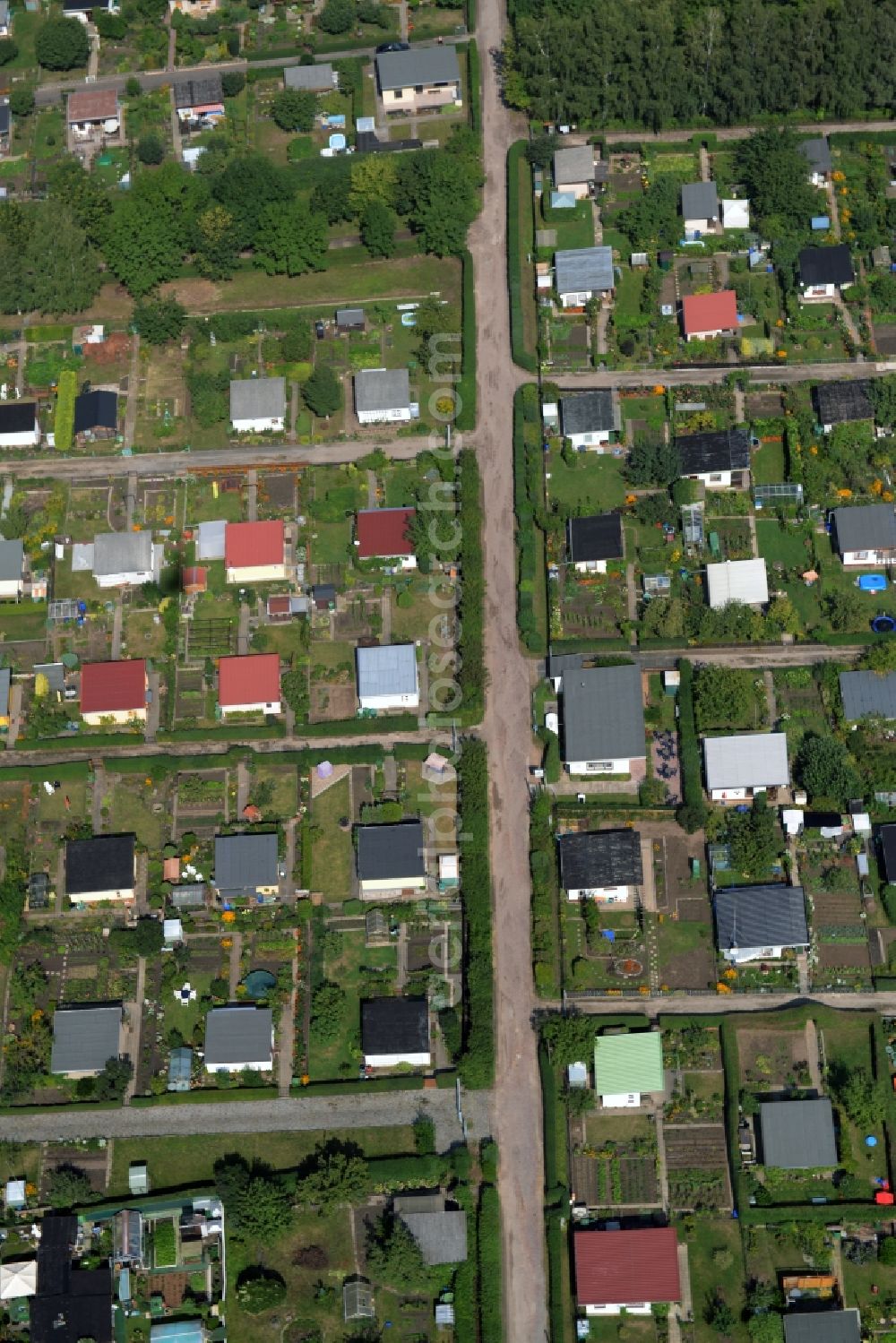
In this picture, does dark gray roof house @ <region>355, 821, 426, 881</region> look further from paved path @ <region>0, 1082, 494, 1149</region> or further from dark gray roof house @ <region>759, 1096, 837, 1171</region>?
dark gray roof house @ <region>759, 1096, 837, 1171</region>

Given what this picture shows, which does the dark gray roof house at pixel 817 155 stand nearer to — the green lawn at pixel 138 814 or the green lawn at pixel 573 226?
the green lawn at pixel 573 226

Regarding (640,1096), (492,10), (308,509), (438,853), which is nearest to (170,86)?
(492,10)

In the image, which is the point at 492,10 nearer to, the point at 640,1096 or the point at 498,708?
the point at 498,708

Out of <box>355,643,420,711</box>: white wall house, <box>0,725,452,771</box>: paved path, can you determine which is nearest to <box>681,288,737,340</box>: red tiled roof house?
<box>355,643,420,711</box>: white wall house

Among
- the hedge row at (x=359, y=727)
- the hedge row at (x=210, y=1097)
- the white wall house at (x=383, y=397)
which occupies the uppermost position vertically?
the white wall house at (x=383, y=397)

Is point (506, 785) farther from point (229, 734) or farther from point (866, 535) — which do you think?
point (866, 535)

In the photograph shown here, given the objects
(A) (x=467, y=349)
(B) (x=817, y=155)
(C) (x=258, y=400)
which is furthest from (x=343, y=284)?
(B) (x=817, y=155)

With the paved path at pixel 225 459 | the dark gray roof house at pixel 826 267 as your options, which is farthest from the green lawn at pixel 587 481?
the dark gray roof house at pixel 826 267
